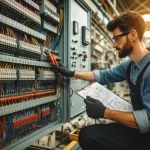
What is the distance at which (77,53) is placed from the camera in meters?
2.50

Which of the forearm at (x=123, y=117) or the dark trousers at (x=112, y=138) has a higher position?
the forearm at (x=123, y=117)

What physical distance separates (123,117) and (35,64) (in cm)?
Result: 93

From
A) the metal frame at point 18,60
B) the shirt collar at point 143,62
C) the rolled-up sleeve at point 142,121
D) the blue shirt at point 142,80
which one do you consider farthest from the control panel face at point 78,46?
the rolled-up sleeve at point 142,121

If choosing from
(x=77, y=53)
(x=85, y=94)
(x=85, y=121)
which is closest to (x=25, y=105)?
(x=85, y=94)

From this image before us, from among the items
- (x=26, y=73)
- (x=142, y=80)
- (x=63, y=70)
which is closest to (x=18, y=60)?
(x=26, y=73)

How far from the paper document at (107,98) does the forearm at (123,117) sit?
251 mm

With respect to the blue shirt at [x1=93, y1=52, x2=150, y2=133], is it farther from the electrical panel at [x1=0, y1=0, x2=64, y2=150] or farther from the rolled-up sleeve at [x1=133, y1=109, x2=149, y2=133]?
the electrical panel at [x1=0, y1=0, x2=64, y2=150]

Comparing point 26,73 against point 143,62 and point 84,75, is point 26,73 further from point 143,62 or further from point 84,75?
point 143,62

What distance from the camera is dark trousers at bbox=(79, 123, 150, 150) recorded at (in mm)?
1621

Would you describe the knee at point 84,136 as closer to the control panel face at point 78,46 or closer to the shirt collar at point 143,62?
the control panel face at point 78,46

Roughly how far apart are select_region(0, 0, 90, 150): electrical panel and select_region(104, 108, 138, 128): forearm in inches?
27.8

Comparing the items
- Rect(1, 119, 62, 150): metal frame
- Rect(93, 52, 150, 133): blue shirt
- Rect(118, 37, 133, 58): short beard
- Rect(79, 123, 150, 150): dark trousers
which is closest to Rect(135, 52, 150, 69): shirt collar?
Rect(93, 52, 150, 133): blue shirt

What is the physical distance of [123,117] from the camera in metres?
1.50

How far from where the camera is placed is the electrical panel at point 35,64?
1.59 m
